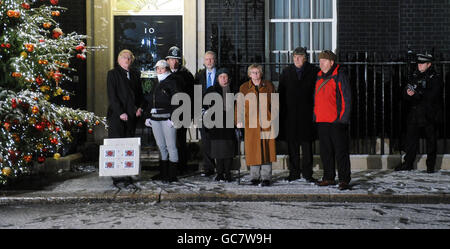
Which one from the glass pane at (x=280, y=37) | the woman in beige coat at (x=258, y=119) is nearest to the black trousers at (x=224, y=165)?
the woman in beige coat at (x=258, y=119)

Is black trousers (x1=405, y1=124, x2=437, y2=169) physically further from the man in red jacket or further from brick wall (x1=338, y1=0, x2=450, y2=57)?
brick wall (x1=338, y1=0, x2=450, y2=57)

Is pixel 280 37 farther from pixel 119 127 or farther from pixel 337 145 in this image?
pixel 119 127

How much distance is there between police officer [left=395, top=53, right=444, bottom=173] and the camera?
29.8 feet

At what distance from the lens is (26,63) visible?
7738mm

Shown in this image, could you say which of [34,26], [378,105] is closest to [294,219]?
[34,26]

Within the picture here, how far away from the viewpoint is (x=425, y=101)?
9.16 meters

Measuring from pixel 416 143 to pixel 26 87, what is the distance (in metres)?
6.41

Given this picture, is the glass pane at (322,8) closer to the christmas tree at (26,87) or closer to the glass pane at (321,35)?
the glass pane at (321,35)

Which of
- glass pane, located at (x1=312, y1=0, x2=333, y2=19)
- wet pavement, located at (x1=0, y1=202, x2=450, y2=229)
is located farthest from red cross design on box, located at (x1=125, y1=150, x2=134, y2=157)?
glass pane, located at (x1=312, y1=0, x2=333, y2=19)

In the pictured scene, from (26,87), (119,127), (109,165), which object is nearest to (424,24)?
(119,127)

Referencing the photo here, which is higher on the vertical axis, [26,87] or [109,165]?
[26,87]

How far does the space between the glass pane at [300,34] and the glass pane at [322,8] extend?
1.02ft

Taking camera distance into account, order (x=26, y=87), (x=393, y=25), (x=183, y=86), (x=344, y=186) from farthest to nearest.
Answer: (x=393, y=25)
(x=183, y=86)
(x=26, y=87)
(x=344, y=186)

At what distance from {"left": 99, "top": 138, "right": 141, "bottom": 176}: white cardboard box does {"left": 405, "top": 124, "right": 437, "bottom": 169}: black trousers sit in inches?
184
